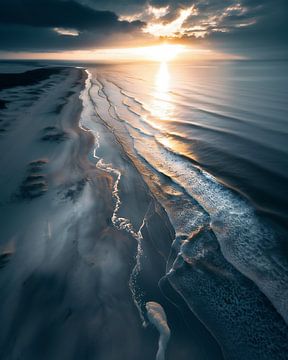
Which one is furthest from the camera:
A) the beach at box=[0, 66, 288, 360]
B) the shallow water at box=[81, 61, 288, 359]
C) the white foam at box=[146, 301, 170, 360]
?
the shallow water at box=[81, 61, 288, 359]

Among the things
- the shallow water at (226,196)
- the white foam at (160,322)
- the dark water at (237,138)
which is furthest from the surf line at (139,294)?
the dark water at (237,138)

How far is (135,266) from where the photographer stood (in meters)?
5.93

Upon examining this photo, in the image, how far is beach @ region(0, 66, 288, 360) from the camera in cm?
432

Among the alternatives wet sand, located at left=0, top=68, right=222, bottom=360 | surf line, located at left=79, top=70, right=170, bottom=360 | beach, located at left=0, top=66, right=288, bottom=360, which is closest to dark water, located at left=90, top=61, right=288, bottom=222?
beach, located at left=0, top=66, right=288, bottom=360

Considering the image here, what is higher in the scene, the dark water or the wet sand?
the wet sand

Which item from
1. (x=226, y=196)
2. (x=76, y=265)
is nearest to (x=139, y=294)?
(x=76, y=265)

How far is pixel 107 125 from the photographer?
18969mm

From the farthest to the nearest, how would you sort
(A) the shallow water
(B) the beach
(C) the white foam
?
1. (A) the shallow water
2. (B) the beach
3. (C) the white foam

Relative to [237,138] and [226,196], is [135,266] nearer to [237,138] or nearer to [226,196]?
[226,196]

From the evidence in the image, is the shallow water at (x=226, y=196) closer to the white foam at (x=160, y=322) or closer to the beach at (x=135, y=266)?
the beach at (x=135, y=266)

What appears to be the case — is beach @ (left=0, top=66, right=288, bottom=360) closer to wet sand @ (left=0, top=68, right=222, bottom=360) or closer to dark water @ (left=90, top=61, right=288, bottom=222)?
wet sand @ (left=0, top=68, right=222, bottom=360)

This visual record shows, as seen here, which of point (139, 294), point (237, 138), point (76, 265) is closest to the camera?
point (139, 294)

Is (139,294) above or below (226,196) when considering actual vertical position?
above

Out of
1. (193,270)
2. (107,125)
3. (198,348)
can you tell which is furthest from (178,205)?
(107,125)
